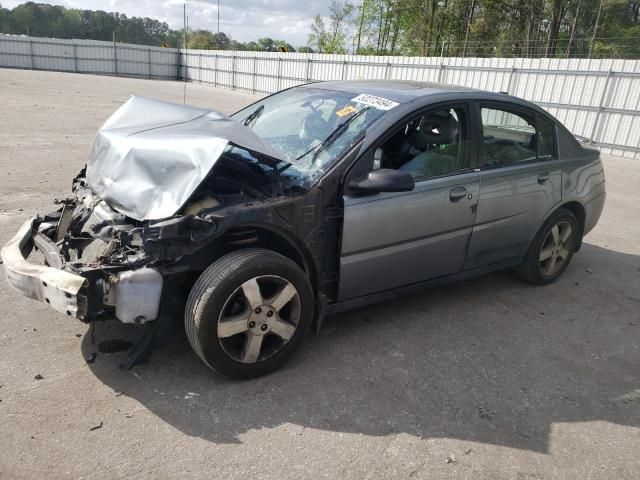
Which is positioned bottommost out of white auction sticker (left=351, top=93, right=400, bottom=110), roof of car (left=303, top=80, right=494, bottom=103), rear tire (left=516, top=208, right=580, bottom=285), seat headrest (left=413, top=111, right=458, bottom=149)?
rear tire (left=516, top=208, right=580, bottom=285)

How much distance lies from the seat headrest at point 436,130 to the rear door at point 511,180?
244mm

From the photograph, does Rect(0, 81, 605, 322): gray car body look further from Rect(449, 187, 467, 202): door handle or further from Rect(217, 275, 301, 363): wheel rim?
Rect(217, 275, 301, 363): wheel rim

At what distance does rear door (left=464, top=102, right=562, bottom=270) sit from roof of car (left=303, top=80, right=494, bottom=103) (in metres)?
0.34

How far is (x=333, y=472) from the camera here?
2404 millimetres

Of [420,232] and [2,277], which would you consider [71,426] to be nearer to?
[2,277]

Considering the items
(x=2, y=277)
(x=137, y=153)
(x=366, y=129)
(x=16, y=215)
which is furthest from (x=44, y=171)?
(x=366, y=129)

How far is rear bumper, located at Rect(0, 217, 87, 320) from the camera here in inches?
102

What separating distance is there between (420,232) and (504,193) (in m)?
0.92

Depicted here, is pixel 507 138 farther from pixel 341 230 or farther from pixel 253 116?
pixel 253 116

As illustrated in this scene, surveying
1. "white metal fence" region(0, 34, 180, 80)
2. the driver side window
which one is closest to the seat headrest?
the driver side window

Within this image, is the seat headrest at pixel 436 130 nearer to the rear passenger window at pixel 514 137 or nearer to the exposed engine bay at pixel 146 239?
the rear passenger window at pixel 514 137

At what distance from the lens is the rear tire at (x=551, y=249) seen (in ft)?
14.8

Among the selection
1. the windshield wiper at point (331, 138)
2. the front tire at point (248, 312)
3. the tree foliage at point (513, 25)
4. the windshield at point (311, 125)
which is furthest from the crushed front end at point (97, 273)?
the tree foliage at point (513, 25)

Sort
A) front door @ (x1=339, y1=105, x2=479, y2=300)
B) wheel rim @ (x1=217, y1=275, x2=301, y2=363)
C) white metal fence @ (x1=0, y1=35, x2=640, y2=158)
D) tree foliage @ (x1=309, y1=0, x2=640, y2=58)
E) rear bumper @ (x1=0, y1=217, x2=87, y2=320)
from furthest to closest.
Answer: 1. tree foliage @ (x1=309, y1=0, x2=640, y2=58)
2. white metal fence @ (x1=0, y1=35, x2=640, y2=158)
3. front door @ (x1=339, y1=105, x2=479, y2=300)
4. wheel rim @ (x1=217, y1=275, x2=301, y2=363)
5. rear bumper @ (x1=0, y1=217, x2=87, y2=320)
